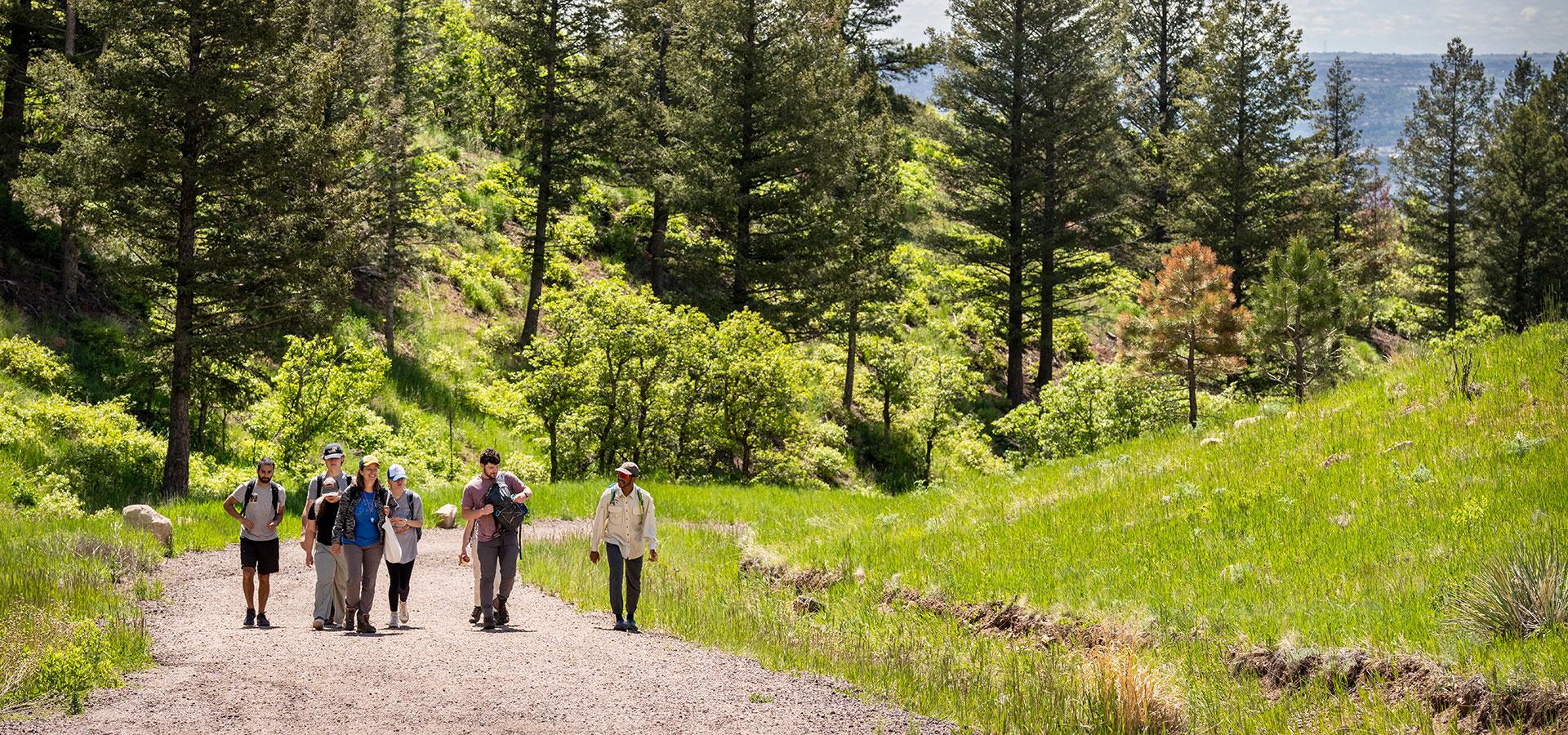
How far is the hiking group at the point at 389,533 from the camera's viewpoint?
38.9 feet

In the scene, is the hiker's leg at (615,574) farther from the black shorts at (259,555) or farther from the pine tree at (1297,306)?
the pine tree at (1297,306)

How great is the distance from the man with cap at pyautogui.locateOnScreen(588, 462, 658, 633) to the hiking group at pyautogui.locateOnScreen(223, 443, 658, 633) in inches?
0.5

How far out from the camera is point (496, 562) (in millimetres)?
12391

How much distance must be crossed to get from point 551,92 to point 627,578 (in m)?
26.8

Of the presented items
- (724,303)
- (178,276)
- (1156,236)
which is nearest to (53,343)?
(178,276)

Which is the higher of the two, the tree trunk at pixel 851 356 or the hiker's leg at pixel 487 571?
the tree trunk at pixel 851 356

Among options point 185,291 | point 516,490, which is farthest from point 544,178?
point 516,490

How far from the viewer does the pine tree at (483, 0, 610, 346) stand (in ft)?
115

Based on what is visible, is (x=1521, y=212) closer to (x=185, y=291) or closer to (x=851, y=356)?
(x=851, y=356)

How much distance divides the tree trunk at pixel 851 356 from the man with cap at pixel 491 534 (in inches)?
917

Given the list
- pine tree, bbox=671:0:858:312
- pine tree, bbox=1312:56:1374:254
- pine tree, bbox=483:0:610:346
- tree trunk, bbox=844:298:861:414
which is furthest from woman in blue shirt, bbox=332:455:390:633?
pine tree, bbox=1312:56:1374:254

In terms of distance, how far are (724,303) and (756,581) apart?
1916 centimetres

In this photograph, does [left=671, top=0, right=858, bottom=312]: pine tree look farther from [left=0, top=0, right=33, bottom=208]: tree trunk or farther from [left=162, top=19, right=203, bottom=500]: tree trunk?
[left=0, top=0, right=33, bottom=208]: tree trunk

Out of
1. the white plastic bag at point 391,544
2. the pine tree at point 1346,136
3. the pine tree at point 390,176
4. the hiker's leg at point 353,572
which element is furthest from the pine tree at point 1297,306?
the hiker's leg at point 353,572
